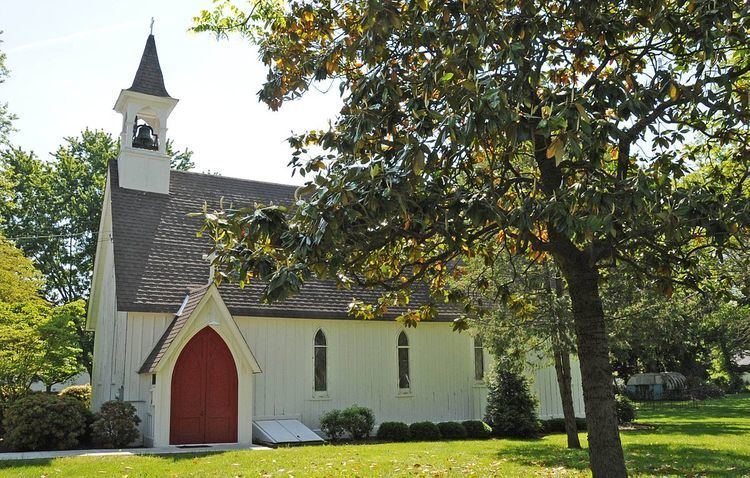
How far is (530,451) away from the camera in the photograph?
16031mm

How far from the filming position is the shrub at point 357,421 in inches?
778

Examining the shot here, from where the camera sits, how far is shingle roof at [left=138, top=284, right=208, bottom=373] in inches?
706

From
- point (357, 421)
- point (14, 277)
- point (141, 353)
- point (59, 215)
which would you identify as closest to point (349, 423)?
point (357, 421)

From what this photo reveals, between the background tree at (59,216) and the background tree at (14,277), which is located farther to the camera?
the background tree at (59,216)

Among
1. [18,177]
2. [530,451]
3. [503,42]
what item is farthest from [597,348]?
[18,177]

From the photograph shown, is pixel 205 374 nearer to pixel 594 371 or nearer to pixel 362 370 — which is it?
pixel 362 370

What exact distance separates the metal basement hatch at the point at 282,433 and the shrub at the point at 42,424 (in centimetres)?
466

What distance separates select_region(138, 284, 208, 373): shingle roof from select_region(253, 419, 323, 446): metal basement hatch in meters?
3.41

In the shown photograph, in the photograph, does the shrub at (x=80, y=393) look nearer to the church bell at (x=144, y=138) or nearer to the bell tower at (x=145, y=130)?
the bell tower at (x=145, y=130)

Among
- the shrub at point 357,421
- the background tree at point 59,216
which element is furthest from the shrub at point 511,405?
the background tree at point 59,216

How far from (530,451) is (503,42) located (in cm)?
1180

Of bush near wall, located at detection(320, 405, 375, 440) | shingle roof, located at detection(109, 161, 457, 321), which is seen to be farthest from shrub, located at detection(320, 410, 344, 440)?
shingle roof, located at detection(109, 161, 457, 321)

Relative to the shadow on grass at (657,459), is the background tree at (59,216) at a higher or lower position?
higher

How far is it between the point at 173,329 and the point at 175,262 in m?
3.24
